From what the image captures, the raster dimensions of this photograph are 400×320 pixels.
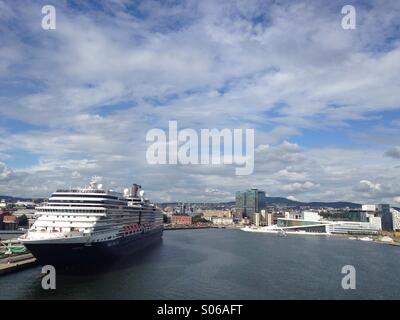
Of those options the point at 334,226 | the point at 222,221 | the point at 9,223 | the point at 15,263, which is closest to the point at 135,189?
the point at 15,263

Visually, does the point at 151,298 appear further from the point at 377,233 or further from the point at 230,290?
the point at 377,233

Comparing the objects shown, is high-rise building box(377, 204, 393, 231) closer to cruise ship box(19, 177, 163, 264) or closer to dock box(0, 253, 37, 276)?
cruise ship box(19, 177, 163, 264)

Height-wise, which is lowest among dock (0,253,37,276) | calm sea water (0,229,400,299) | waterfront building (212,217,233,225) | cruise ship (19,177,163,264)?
waterfront building (212,217,233,225)

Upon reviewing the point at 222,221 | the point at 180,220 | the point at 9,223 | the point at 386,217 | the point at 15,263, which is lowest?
the point at 222,221

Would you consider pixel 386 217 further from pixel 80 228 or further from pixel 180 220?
pixel 80 228

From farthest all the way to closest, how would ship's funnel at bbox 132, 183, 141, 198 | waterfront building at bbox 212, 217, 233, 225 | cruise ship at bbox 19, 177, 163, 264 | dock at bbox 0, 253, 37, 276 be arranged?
1. waterfront building at bbox 212, 217, 233, 225
2. ship's funnel at bbox 132, 183, 141, 198
3. dock at bbox 0, 253, 37, 276
4. cruise ship at bbox 19, 177, 163, 264

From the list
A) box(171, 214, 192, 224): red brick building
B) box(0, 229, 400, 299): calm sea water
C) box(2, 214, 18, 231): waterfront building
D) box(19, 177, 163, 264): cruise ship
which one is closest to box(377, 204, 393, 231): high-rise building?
box(171, 214, 192, 224): red brick building

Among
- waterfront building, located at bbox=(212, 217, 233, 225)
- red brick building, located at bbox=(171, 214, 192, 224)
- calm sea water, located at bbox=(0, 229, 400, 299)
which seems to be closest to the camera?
calm sea water, located at bbox=(0, 229, 400, 299)

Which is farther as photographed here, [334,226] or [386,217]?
[386,217]
